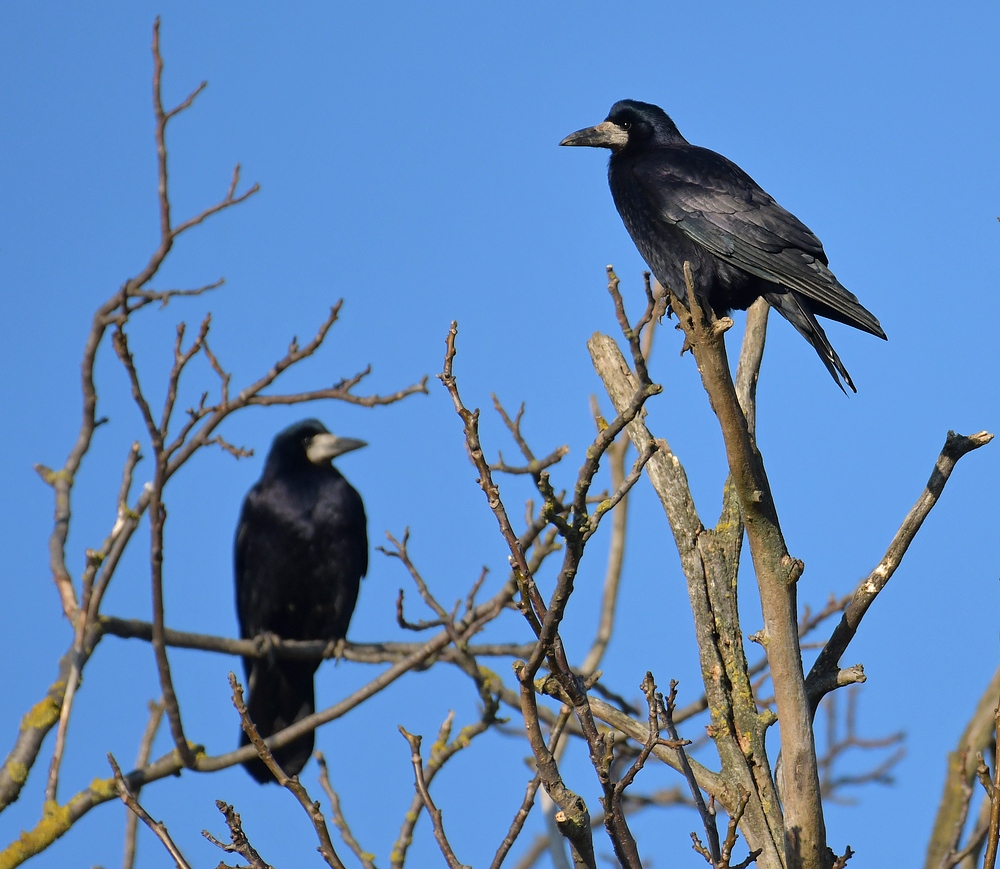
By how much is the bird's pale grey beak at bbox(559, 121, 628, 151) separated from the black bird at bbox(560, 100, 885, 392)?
18.4 inches

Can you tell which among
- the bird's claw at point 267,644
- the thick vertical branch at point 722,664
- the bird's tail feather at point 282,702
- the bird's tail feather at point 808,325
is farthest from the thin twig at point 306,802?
the bird's tail feather at point 282,702

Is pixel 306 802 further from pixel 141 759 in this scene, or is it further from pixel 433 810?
pixel 141 759

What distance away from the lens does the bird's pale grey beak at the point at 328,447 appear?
8.05m

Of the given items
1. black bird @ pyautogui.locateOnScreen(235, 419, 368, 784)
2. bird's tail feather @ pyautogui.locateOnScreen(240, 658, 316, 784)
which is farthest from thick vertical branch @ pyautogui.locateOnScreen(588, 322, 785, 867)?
bird's tail feather @ pyautogui.locateOnScreen(240, 658, 316, 784)

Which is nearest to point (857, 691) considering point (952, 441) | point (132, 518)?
point (952, 441)

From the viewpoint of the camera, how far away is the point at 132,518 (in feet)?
14.7

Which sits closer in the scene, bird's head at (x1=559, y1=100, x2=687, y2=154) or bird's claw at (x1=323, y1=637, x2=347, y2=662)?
bird's head at (x1=559, y1=100, x2=687, y2=154)

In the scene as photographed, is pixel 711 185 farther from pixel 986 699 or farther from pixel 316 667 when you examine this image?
pixel 316 667

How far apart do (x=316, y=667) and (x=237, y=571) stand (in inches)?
36.3

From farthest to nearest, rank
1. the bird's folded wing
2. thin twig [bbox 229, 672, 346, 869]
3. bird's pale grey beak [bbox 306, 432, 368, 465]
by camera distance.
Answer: bird's pale grey beak [bbox 306, 432, 368, 465]
the bird's folded wing
thin twig [bbox 229, 672, 346, 869]

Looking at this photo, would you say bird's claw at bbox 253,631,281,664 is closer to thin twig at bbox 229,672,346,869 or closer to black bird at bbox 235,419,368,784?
black bird at bbox 235,419,368,784

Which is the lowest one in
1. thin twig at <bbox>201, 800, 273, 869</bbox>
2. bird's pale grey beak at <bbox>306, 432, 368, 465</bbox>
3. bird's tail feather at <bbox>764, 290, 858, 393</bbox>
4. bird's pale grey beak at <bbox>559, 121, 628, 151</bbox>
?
thin twig at <bbox>201, 800, 273, 869</bbox>

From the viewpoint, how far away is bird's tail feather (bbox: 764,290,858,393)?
186 inches

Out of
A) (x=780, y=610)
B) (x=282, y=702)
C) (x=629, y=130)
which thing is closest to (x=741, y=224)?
(x=629, y=130)
